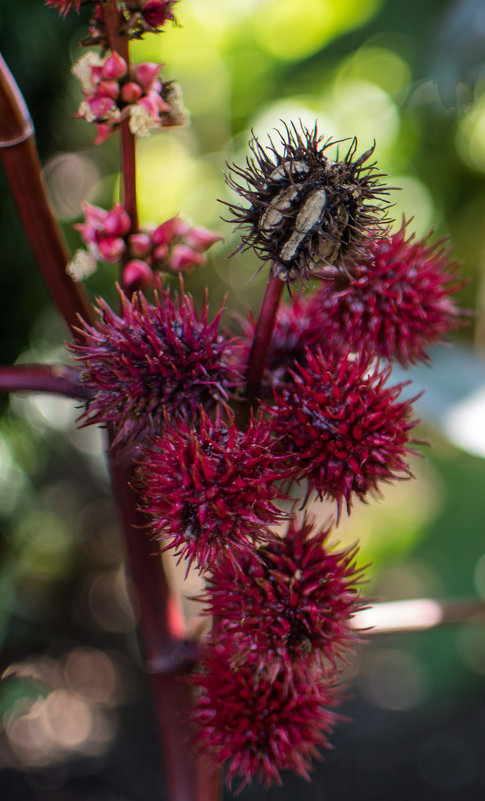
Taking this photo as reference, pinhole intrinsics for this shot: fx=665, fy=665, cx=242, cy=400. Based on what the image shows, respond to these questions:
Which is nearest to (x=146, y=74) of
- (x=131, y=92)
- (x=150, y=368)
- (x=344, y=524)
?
(x=131, y=92)

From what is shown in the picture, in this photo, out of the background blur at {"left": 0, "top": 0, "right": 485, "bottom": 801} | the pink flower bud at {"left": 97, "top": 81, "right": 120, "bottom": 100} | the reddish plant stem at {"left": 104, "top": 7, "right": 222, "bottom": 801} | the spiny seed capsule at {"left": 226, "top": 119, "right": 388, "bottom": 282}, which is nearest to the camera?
the spiny seed capsule at {"left": 226, "top": 119, "right": 388, "bottom": 282}

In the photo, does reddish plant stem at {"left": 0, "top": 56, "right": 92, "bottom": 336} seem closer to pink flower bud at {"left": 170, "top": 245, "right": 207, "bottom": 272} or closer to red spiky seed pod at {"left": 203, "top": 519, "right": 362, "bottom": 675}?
pink flower bud at {"left": 170, "top": 245, "right": 207, "bottom": 272}

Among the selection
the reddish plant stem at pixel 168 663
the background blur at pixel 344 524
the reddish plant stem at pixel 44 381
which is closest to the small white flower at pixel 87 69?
the reddish plant stem at pixel 44 381

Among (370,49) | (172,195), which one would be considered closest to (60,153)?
(172,195)

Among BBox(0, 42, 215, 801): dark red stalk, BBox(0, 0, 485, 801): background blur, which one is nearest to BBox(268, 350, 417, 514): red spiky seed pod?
BBox(0, 42, 215, 801): dark red stalk

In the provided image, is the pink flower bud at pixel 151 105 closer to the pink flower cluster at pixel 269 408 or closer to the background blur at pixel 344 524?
the pink flower cluster at pixel 269 408

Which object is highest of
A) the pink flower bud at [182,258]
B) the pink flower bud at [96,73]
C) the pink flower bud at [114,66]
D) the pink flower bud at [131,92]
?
the pink flower bud at [96,73]

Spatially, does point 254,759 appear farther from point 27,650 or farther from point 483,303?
point 483,303
